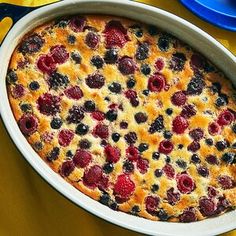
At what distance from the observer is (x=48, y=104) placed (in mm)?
1520

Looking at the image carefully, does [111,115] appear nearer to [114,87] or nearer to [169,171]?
[114,87]

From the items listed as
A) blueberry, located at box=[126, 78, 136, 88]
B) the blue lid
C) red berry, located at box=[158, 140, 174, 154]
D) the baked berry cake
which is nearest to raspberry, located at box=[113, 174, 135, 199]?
the baked berry cake

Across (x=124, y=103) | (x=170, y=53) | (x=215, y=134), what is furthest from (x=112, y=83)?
(x=215, y=134)

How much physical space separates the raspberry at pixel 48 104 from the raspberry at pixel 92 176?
6.0 inches

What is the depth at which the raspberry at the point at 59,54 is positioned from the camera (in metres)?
1.54

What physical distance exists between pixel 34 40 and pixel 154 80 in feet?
0.96

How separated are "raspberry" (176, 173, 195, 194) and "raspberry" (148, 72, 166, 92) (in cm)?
21

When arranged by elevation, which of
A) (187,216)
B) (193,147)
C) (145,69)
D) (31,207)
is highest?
(145,69)

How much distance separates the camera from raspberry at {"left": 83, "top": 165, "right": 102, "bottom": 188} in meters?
1.52

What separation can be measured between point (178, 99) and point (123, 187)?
0.81 ft

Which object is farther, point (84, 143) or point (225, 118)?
point (225, 118)

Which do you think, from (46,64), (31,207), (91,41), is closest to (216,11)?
(91,41)

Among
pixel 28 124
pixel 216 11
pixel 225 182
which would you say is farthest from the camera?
pixel 216 11

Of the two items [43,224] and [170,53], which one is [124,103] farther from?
[43,224]
